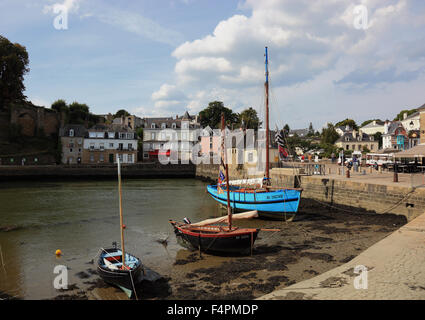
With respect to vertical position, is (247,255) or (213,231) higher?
(213,231)

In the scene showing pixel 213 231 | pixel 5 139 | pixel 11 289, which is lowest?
pixel 11 289

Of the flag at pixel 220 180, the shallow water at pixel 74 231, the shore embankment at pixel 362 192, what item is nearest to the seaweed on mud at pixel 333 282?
the shallow water at pixel 74 231

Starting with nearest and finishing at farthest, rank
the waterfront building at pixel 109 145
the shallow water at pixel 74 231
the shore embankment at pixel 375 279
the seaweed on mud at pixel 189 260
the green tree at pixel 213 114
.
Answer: the shore embankment at pixel 375 279 < the shallow water at pixel 74 231 < the seaweed on mud at pixel 189 260 < the waterfront building at pixel 109 145 < the green tree at pixel 213 114

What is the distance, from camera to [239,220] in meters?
21.2

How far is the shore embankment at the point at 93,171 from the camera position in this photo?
163 feet

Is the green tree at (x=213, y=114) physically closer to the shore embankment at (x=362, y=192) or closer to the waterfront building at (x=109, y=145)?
the waterfront building at (x=109, y=145)

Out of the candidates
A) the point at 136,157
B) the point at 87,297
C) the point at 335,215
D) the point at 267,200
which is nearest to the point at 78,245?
the point at 87,297

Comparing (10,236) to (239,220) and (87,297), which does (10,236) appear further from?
(239,220)

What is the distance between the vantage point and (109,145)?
64000mm

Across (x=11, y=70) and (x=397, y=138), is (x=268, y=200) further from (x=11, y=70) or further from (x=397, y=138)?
(x=11, y=70)

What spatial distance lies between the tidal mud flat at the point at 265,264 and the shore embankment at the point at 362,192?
99 centimetres

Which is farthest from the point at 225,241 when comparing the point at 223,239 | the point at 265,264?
the point at 265,264

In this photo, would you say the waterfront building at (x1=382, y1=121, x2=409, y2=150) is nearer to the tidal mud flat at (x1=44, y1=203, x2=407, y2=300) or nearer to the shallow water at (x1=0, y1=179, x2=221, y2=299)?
the shallow water at (x1=0, y1=179, x2=221, y2=299)

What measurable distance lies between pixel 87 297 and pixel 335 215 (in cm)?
1715
